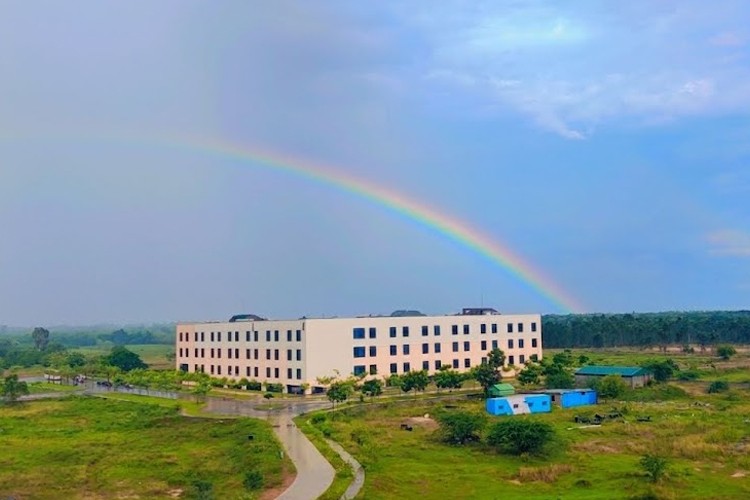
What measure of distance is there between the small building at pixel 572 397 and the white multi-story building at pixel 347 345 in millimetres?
14197

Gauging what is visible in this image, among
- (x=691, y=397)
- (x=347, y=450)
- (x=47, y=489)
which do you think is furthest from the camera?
(x=691, y=397)

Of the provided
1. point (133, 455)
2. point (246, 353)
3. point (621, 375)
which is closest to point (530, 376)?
point (621, 375)

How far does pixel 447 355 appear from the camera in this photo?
5734 centimetres

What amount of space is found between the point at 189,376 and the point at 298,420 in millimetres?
22324

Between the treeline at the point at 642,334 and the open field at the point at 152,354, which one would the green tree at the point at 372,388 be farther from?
the treeline at the point at 642,334

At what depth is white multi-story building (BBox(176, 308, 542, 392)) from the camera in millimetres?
50344

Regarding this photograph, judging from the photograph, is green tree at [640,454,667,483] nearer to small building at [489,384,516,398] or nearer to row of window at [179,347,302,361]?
small building at [489,384,516,398]

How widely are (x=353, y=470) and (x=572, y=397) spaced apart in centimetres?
2269

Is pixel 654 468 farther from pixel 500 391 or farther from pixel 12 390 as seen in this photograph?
pixel 12 390

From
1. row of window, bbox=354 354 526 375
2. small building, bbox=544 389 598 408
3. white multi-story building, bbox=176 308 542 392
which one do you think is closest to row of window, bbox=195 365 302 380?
white multi-story building, bbox=176 308 542 392

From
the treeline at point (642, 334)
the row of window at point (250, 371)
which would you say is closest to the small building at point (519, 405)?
the row of window at point (250, 371)

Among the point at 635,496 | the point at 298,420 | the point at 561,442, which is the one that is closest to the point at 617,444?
the point at 561,442

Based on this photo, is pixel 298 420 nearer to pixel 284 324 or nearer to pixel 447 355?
pixel 284 324

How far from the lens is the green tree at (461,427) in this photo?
29781 millimetres
